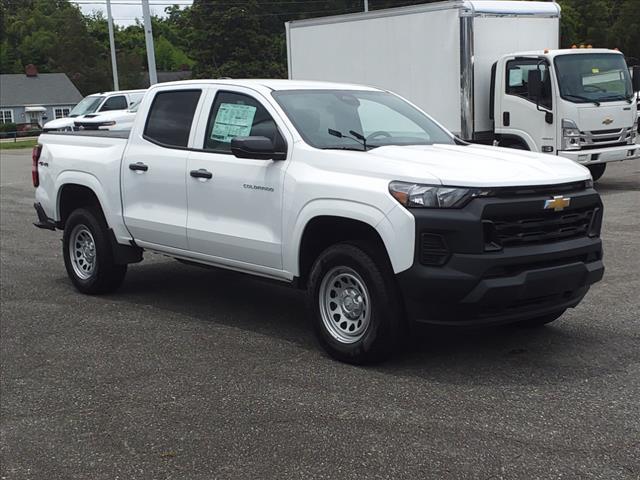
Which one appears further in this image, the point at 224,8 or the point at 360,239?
the point at 224,8

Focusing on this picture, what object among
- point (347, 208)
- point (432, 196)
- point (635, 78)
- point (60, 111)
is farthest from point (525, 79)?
point (60, 111)

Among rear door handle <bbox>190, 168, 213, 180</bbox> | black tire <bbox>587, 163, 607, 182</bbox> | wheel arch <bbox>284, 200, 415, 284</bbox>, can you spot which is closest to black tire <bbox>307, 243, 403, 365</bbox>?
wheel arch <bbox>284, 200, 415, 284</bbox>

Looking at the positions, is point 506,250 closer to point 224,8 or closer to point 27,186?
point 27,186

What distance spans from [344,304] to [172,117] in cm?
252

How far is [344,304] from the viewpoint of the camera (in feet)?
19.4

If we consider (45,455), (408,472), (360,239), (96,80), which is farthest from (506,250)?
(96,80)

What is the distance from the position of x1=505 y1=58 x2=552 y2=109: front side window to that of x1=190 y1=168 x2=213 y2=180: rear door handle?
8972 mm

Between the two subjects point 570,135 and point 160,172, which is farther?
point 570,135

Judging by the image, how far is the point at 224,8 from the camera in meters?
75.5

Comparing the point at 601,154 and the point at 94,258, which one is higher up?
the point at 601,154

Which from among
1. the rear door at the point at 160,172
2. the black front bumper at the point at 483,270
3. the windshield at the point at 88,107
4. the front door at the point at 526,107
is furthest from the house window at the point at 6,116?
the black front bumper at the point at 483,270

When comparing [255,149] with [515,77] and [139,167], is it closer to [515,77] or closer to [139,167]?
[139,167]

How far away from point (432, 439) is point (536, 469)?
23.7 inches

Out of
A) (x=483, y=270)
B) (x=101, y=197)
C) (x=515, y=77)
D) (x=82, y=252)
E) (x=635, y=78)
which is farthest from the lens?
(x=635, y=78)
